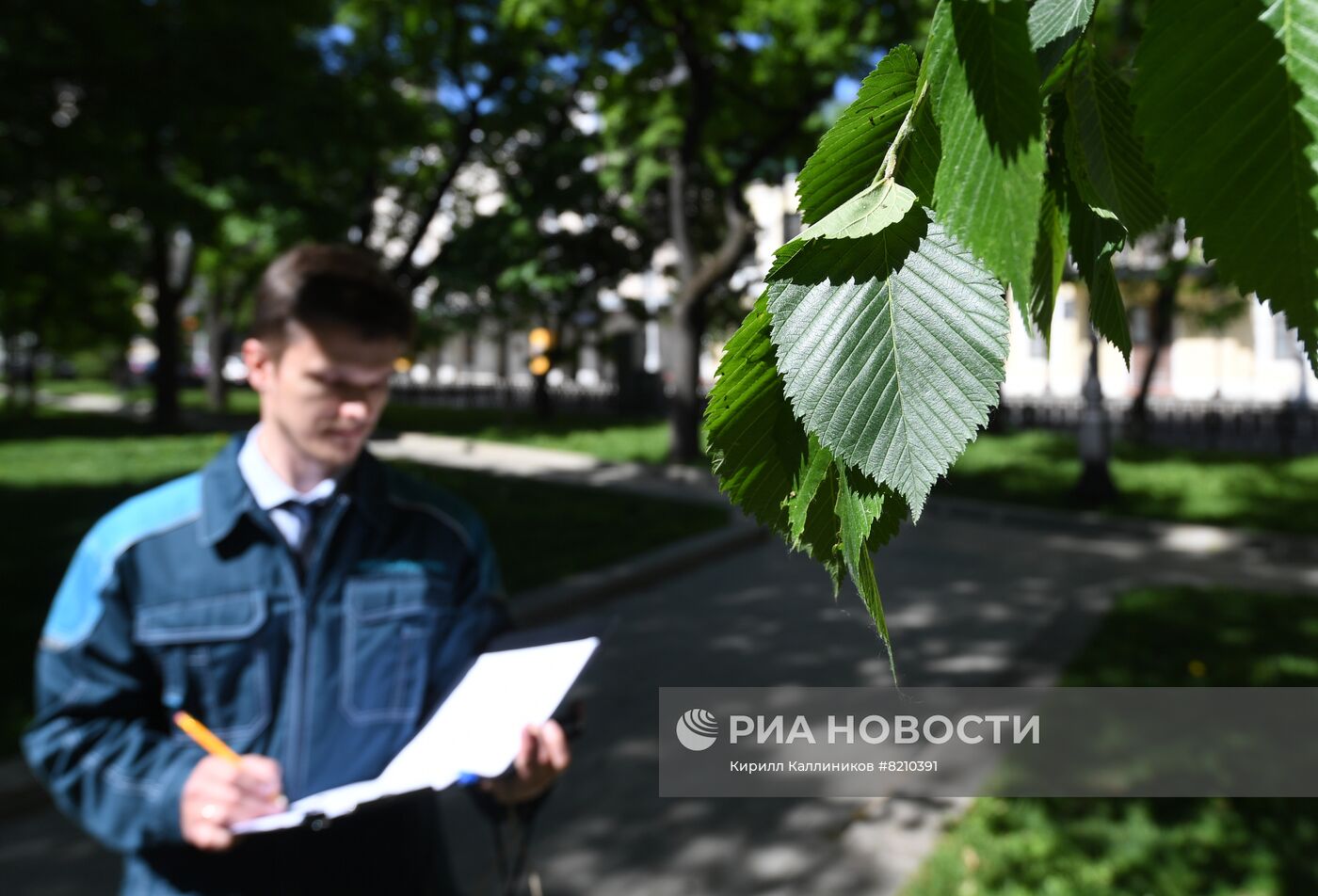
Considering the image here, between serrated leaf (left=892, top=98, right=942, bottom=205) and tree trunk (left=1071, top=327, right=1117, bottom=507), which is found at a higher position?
serrated leaf (left=892, top=98, right=942, bottom=205)

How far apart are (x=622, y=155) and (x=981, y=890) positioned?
19.8 meters

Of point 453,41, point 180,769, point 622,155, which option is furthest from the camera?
point 622,155

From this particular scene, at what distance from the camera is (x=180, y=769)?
2.00 meters

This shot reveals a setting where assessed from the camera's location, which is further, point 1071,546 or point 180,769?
point 1071,546

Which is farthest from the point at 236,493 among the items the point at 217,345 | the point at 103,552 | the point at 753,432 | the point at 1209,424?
the point at 217,345

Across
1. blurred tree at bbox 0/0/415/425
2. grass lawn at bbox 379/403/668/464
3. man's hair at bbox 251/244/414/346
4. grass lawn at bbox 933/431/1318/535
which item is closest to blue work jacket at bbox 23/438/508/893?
man's hair at bbox 251/244/414/346

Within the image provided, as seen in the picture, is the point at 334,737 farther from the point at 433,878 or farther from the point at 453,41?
the point at 453,41

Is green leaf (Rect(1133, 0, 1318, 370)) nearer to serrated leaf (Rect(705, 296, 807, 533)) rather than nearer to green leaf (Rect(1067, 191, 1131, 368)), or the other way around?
green leaf (Rect(1067, 191, 1131, 368))

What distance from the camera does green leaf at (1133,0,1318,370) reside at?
1.56ft

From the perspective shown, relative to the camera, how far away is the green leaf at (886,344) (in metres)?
0.52

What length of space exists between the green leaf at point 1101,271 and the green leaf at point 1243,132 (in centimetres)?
7

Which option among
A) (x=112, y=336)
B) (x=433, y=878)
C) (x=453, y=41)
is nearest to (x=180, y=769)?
(x=433, y=878)

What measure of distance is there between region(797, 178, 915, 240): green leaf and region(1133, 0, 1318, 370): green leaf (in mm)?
125

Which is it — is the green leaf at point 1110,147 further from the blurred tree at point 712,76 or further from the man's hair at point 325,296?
the blurred tree at point 712,76
